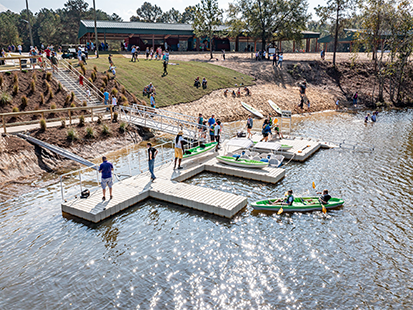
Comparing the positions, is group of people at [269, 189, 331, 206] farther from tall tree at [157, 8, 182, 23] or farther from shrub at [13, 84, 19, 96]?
tall tree at [157, 8, 182, 23]

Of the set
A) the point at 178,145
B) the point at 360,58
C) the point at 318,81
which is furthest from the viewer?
the point at 360,58

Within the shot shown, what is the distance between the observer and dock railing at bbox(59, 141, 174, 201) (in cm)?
1563

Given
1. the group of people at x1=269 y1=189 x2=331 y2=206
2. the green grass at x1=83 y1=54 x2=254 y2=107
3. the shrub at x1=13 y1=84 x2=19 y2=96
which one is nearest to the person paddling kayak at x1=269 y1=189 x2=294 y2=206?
the group of people at x1=269 y1=189 x2=331 y2=206

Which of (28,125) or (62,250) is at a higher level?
(28,125)

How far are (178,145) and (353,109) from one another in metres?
36.6

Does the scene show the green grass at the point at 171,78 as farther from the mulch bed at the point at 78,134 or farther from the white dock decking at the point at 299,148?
the white dock decking at the point at 299,148

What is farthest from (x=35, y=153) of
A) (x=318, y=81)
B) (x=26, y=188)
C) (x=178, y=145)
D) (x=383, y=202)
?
(x=318, y=81)

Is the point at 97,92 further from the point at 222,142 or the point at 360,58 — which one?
the point at 360,58

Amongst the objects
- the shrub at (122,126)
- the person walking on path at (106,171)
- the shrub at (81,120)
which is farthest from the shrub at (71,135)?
the person walking on path at (106,171)

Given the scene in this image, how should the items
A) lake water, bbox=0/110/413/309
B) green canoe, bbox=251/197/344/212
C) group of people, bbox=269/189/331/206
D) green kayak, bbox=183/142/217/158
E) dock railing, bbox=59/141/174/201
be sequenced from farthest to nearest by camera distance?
green kayak, bbox=183/142/217/158
dock railing, bbox=59/141/174/201
group of people, bbox=269/189/331/206
green canoe, bbox=251/197/344/212
lake water, bbox=0/110/413/309

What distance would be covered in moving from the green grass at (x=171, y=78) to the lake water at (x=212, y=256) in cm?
2072

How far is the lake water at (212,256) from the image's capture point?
9.00m

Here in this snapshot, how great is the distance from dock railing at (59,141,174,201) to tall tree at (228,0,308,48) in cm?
4424

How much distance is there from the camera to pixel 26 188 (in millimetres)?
16094
